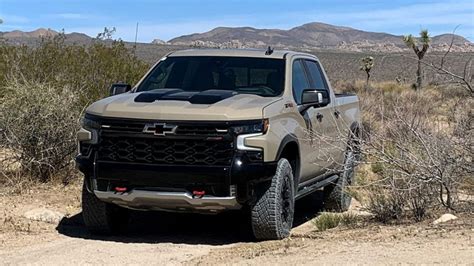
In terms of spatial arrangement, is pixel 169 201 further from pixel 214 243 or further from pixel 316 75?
pixel 316 75

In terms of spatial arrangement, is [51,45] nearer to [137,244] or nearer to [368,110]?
[137,244]

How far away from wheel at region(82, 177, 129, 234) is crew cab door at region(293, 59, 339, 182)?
2175mm

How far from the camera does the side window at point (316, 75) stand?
32.5ft

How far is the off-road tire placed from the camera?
809 centimetres

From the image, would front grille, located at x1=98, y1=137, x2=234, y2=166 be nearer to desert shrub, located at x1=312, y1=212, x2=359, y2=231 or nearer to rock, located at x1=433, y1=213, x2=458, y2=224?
desert shrub, located at x1=312, y1=212, x2=359, y2=231

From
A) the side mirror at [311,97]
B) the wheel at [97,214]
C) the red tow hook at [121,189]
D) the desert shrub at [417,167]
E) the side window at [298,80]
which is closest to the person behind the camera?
the red tow hook at [121,189]

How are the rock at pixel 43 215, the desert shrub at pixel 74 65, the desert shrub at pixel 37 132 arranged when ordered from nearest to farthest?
the rock at pixel 43 215 → the desert shrub at pixel 37 132 → the desert shrub at pixel 74 65

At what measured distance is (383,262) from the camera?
250 inches

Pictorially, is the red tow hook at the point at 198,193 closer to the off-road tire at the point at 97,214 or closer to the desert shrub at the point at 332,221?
the off-road tire at the point at 97,214

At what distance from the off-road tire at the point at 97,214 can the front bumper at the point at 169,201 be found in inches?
17.3

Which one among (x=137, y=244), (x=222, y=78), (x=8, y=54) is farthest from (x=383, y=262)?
(x=8, y=54)

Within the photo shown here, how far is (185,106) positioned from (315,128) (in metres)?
2.12

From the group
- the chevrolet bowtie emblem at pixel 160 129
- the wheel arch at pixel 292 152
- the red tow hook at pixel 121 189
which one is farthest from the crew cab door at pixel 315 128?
the red tow hook at pixel 121 189

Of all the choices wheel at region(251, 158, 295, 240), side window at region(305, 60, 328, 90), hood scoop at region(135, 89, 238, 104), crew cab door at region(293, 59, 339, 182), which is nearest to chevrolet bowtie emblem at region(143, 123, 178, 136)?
hood scoop at region(135, 89, 238, 104)
